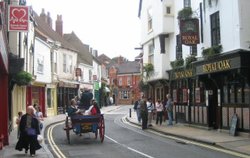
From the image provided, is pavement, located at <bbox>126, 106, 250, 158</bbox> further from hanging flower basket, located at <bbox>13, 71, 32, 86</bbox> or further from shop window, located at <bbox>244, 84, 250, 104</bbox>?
hanging flower basket, located at <bbox>13, 71, 32, 86</bbox>

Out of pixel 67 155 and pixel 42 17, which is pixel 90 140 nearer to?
pixel 67 155

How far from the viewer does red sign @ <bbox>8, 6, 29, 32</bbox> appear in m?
19.7

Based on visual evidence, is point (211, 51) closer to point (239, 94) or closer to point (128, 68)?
point (239, 94)

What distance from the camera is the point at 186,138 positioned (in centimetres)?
2153

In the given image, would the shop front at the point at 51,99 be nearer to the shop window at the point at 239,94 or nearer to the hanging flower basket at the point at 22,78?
the hanging flower basket at the point at 22,78

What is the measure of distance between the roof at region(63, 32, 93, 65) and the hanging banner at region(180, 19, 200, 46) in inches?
1699

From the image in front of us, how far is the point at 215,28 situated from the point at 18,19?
9.85 m

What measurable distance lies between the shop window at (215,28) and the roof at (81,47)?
44.6 meters

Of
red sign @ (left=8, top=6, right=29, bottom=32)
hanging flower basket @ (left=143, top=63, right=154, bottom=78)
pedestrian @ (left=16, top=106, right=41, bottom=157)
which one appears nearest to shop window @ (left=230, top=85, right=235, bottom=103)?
red sign @ (left=8, top=6, right=29, bottom=32)

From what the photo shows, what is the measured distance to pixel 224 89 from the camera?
23250 millimetres

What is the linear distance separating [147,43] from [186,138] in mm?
16357

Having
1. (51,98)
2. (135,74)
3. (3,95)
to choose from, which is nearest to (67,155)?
(3,95)

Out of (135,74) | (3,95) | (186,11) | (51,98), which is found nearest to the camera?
(3,95)

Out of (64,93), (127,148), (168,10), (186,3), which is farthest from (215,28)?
(64,93)
